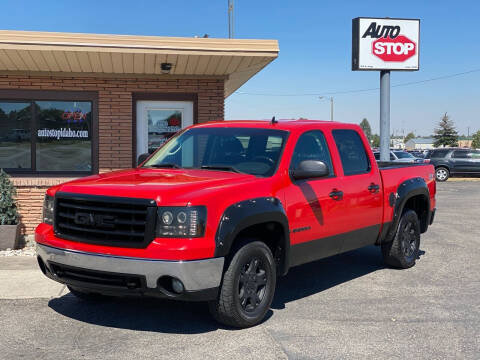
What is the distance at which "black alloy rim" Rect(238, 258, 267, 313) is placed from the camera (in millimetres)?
4996

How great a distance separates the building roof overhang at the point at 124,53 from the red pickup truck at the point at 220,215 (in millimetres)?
2796

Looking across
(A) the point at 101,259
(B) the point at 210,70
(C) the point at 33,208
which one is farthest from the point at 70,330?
(B) the point at 210,70

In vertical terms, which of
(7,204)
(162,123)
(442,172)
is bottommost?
(7,204)

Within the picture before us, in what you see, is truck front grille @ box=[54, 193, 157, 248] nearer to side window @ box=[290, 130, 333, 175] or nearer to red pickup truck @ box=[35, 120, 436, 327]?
red pickup truck @ box=[35, 120, 436, 327]

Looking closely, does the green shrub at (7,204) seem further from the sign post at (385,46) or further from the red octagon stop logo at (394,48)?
the red octagon stop logo at (394,48)

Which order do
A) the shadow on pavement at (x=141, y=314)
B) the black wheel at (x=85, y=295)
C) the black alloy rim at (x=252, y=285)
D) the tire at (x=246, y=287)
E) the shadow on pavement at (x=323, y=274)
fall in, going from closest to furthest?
1. the tire at (x=246, y=287)
2. the black alloy rim at (x=252, y=285)
3. the shadow on pavement at (x=141, y=314)
4. the black wheel at (x=85, y=295)
5. the shadow on pavement at (x=323, y=274)

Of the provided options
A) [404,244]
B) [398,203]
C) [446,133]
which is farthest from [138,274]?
[446,133]

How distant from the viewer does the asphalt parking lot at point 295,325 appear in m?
4.52

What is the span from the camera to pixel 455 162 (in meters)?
29.0

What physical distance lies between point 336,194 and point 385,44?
1343cm

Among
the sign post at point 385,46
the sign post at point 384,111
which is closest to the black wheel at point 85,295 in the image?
the sign post at point 384,111

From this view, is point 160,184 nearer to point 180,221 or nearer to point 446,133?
point 180,221

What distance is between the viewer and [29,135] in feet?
35.8

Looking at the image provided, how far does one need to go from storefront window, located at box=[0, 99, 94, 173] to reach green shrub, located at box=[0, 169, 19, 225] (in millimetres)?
2115
